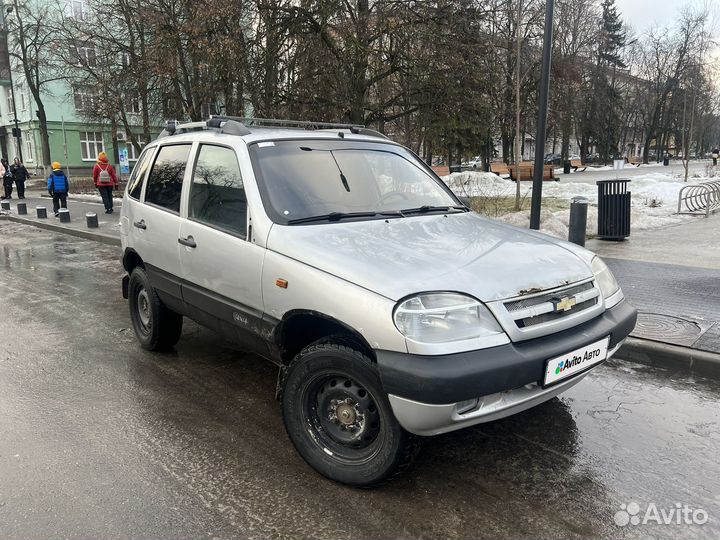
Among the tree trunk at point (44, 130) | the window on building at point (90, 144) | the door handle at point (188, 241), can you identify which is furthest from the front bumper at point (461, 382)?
the window on building at point (90, 144)

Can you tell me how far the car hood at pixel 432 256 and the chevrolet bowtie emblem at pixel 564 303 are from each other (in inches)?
3.4

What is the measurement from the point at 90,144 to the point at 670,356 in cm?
4779

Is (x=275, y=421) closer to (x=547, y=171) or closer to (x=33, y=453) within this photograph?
(x=33, y=453)

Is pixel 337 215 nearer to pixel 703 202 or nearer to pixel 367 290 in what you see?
pixel 367 290

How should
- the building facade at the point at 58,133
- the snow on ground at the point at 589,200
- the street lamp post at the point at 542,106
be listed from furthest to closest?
the building facade at the point at 58,133 → the snow on ground at the point at 589,200 → the street lamp post at the point at 542,106

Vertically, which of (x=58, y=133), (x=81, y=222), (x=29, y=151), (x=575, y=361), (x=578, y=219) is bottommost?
(x=81, y=222)

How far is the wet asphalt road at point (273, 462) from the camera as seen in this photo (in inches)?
108

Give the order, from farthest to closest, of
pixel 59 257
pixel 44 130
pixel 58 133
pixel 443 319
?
1. pixel 58 133
2. pixel 44 130
3. pixel 59 257
4. pixel 443 319

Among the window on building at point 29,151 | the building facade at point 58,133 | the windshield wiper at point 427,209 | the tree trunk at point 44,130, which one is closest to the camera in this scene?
the windshield wiper at point 427,209

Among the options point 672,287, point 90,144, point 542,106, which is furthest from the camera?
point 90,144

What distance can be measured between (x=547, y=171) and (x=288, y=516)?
97.0 ft

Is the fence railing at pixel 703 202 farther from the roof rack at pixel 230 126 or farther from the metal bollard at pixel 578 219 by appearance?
the roof rack at pixel 230 126

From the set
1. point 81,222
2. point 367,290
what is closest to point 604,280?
point 367,290

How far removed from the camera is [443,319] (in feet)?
8.84
